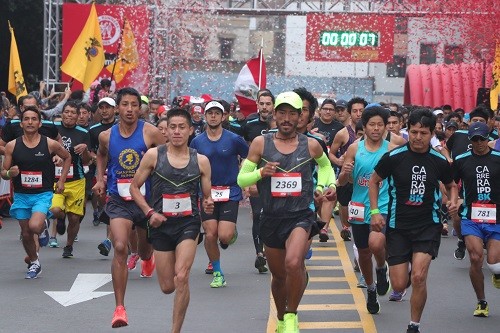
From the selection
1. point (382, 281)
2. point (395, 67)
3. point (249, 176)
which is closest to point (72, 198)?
point (382, 281)

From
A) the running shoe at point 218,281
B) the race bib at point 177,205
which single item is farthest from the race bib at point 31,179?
the race bib at point 177,205

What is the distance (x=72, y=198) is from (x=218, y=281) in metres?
3.52

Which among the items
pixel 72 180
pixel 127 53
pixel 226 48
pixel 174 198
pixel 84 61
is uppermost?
pixel 226 48

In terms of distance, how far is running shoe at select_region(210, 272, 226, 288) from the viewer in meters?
13.4

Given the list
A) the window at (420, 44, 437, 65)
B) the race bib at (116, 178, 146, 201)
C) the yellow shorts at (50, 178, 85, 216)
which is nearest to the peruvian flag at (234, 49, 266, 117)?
the yellow shorts at (50, 178, 85, 216)

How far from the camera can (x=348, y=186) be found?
48.3 feet

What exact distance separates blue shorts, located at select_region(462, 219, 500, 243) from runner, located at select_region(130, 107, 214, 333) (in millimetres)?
2815

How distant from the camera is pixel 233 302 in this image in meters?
12.3

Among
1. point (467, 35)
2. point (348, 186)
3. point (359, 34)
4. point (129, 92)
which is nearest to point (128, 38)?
point (467, 35)

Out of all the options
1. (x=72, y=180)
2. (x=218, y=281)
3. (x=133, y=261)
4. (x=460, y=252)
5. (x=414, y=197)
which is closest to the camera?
(x=414, y=197)

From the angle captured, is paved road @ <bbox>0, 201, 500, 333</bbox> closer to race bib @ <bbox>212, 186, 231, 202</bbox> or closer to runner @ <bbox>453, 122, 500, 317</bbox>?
runner @ <bbox>453, 122, 500, 317</bbox>

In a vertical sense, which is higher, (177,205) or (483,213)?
(177,205)

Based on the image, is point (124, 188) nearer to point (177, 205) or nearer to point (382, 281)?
point (177, 205)

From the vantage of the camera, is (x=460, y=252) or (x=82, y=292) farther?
(x=460, y=252)
